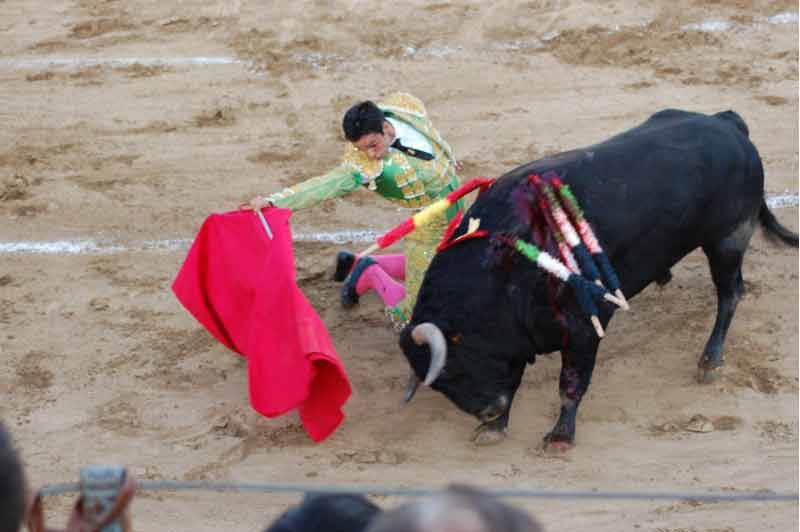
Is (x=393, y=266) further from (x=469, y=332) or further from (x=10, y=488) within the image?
(x=10, y=488)

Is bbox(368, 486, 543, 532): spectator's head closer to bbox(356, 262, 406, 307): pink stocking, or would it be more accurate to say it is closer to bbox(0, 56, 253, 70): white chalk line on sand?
bbox(356, 262, 406, 307): pink stocking

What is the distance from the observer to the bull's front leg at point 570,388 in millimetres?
5047

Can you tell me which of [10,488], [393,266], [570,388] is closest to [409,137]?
[393,266]

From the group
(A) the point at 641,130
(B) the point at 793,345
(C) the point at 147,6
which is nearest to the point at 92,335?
(A) the point at 641,130

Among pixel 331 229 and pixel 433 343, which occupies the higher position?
pixel 433 343

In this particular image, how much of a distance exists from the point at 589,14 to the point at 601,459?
5.55m

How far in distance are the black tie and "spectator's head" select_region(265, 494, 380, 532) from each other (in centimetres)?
320

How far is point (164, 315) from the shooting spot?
6.31 m

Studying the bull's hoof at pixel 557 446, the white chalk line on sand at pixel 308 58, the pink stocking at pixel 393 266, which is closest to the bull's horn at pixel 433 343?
the bull's hoof at pixel 557 446

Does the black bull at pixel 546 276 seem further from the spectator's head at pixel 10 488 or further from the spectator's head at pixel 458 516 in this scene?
the spectator's head at pixel 458 516

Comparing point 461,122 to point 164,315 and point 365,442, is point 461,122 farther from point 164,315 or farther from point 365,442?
point 365,442

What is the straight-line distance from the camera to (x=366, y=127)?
17.2ft

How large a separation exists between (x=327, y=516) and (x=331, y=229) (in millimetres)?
4780

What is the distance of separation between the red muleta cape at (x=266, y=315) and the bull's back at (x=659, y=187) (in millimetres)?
1037
